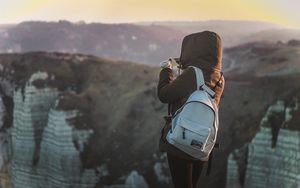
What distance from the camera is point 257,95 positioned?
52094mm

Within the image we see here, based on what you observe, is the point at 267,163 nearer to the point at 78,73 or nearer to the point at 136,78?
the point at 136,78

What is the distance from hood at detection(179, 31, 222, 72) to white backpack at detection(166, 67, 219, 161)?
1.60ft

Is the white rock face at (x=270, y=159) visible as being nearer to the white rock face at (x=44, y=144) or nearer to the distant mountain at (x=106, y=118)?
the distant mountain at (x=106, y=118)

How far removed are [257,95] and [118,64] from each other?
25.1 m

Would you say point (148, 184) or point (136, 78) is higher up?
point (136, 78)

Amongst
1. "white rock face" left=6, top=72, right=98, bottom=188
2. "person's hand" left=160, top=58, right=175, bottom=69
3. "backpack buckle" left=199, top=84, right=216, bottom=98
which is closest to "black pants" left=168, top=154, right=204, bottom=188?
"backpack buckle" left=199, top=84, right=216, bottom=98

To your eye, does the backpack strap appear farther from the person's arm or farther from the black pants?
the black pants

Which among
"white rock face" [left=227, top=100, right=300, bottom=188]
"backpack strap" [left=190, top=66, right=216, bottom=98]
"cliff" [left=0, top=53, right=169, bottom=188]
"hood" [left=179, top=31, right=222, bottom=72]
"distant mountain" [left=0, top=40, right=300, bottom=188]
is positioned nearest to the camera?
"backpack strap" [left=190, top=66, right=216, bottom=98]

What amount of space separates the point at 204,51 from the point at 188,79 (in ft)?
1.54

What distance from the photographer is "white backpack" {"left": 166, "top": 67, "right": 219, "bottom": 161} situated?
279 inches

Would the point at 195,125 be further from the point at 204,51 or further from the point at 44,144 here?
the point at 44,144

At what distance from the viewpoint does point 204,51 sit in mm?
7590

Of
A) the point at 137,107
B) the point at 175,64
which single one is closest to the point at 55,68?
the point at 137,107

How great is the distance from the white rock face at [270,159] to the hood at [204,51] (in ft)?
114
